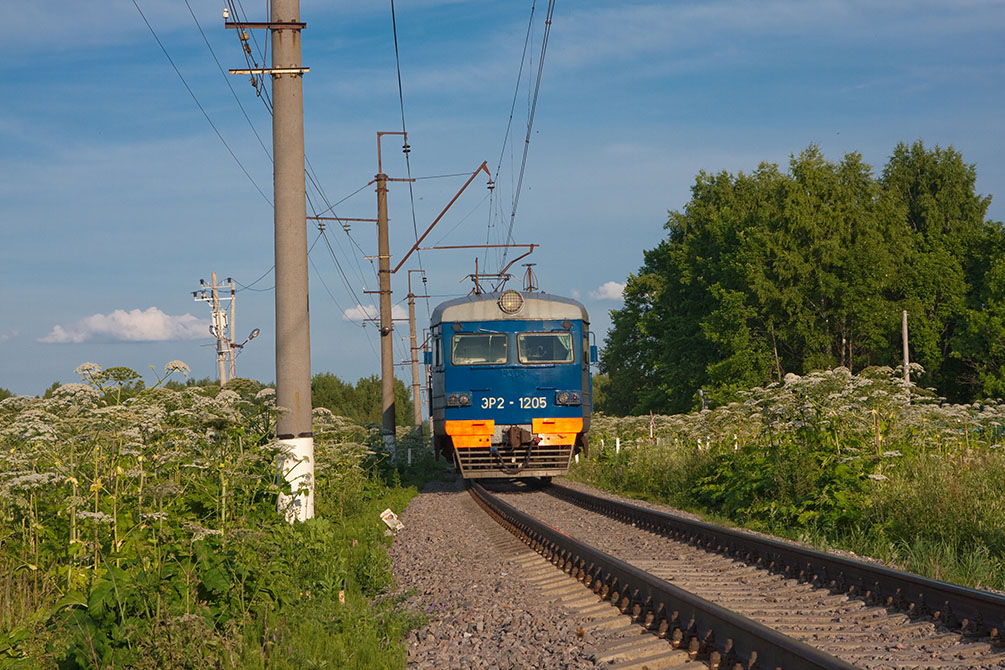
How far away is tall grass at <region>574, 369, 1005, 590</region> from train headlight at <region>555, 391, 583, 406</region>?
7.70ft

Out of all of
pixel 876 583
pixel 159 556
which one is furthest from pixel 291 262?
pixel 876 583

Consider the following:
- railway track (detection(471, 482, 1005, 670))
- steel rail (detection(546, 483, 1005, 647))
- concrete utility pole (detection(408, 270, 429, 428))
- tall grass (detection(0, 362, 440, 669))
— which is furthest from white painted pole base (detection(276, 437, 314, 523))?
concrete utility pole (detection(408, 270, 429, 428))

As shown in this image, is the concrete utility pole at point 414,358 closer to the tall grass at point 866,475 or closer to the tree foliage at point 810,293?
the tree foliage at point 810,293

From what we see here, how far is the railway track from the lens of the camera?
5.31 meters

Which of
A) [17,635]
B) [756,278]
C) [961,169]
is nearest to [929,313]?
[756,278]

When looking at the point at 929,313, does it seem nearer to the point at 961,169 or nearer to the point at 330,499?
the point at 961,169

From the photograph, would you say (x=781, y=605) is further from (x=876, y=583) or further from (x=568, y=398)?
(x=568, y=398)

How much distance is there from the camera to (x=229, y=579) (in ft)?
20.9

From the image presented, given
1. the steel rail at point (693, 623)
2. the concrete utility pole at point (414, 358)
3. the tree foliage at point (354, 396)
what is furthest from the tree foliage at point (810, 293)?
the tree foliage at point (354, 396)

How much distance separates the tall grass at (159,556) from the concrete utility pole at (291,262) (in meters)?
0.59

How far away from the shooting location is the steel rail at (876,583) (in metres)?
5.98

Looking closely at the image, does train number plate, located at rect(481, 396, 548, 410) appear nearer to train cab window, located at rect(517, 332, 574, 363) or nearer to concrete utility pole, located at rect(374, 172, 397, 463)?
train cab window, located at rect(517, 332, 574, 363)

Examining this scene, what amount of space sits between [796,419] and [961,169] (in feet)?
202

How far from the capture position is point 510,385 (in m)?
18.2
